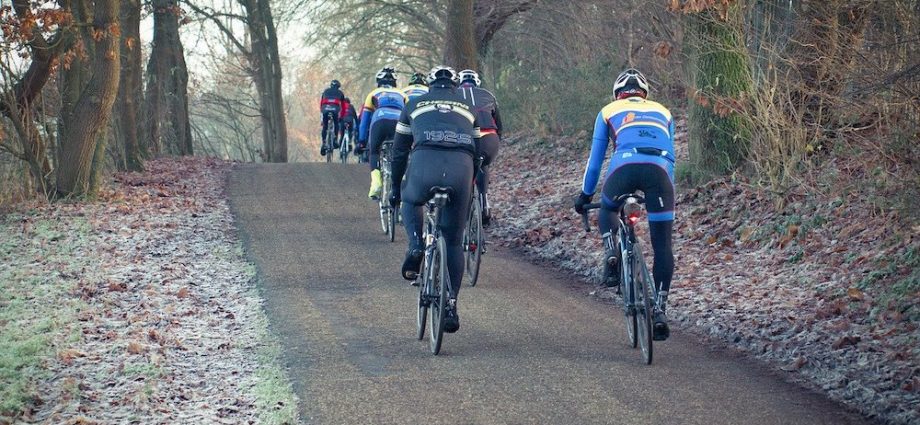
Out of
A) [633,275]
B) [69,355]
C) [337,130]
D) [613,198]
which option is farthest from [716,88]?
[337,130]

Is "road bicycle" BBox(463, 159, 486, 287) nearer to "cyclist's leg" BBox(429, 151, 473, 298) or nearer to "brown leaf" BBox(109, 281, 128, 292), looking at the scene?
"cyclist's leg" BBox(429, 151, 473, 298)

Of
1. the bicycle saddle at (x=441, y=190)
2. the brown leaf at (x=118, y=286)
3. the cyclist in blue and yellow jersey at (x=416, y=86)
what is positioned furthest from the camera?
the cyclist in blue and yellow jersey at (x=416, y=86)

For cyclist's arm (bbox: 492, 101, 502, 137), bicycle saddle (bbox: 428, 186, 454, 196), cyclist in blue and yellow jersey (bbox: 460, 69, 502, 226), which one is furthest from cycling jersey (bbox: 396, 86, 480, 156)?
cyclist's arm (bbox: 492, 101, 502, 137)

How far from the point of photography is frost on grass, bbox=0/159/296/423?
23.4 ft

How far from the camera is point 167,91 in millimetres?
29844

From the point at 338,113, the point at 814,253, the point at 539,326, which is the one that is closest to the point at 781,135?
the point at 814,253

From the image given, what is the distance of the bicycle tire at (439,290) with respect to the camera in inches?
318

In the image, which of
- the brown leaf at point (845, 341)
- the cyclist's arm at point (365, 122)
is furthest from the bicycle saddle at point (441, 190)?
the cyclist's arm at point (365, 122)

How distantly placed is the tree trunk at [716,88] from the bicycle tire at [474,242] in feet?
12.6

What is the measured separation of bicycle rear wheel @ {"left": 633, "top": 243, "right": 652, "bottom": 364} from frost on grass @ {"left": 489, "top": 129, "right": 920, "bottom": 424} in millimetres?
984

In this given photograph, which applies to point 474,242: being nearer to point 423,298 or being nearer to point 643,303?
point 423,298

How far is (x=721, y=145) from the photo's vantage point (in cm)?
1483

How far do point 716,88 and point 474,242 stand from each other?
4.64 m

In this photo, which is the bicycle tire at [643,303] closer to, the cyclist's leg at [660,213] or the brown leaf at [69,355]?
the cyclist's leg at [660,213]
